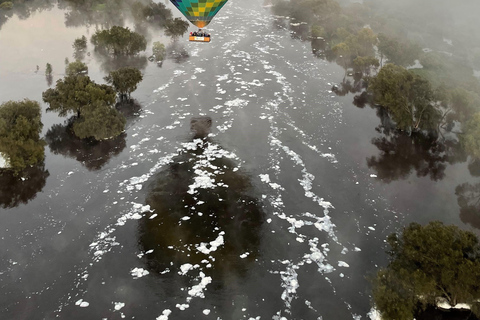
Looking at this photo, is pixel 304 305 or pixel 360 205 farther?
pixel 360 205

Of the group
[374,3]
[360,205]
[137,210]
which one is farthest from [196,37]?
[374,3]

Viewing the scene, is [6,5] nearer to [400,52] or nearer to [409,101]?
[400,52]

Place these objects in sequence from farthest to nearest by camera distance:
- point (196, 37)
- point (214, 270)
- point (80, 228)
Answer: point (196, 37) < point (80, 228) < point (214, 270)

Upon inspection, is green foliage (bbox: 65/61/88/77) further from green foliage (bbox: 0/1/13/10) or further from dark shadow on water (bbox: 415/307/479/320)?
green foliage (bbox: 0/1/13/10)

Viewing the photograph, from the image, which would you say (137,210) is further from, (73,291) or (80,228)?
(73,291)

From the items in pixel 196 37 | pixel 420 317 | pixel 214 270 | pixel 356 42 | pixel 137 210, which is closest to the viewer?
pixel 420 317

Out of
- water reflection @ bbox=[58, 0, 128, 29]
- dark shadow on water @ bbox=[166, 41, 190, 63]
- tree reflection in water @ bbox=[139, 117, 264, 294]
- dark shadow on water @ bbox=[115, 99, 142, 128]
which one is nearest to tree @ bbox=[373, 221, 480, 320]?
tree reflection in water @ bbox=[139, 117, 264, 294]
